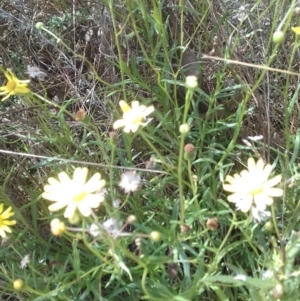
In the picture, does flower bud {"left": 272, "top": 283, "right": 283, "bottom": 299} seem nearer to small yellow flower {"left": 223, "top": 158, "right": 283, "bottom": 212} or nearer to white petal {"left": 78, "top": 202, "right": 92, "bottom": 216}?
small yellow flower {"left": 223, "top": 158, "right": 283, "bottom": 212}

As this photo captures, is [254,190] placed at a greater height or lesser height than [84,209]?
greater

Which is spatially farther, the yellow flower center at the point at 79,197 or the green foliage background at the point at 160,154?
the green foliage background at the point at 160,154

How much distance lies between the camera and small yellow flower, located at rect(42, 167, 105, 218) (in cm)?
82

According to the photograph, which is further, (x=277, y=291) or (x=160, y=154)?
(x=160, y=154)

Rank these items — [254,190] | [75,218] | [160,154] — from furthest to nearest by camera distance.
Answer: [160,154]
[254,190]
[75,218]

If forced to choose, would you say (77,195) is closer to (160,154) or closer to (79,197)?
(79,197)

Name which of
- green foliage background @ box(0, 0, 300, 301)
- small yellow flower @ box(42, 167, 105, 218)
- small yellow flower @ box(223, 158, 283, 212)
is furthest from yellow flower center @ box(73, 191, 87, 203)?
small yellow flower @ box(223, 158, 283, 212)

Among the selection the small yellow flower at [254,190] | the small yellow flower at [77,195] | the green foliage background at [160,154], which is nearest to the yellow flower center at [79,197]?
the small yellow flower at [77,195]

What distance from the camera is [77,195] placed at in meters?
0.83

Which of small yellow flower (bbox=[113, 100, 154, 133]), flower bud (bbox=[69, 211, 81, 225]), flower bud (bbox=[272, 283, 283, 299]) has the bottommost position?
flower bud (bbox=[69, 211, 81, 225])

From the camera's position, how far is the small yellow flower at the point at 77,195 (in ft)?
2.68

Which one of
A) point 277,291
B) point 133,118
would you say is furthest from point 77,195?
point 277,291

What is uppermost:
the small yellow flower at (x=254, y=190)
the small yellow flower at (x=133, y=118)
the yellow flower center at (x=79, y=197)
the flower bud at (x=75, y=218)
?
the small yellow flower at (x=133, y=118)

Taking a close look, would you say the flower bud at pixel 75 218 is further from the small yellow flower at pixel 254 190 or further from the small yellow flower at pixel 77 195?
the small yellow flower at pixel 254 190
